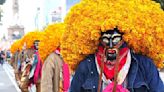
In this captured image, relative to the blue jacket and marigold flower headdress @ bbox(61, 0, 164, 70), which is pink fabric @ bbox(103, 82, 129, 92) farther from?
marigold flower headdress @ bbox(61, 0, 164, 70)

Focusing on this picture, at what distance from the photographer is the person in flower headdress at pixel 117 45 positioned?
387 cm

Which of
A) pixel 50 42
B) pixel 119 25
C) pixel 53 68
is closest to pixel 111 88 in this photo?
pixel 119 25

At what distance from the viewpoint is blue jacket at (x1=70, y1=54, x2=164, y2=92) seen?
12.6 ft

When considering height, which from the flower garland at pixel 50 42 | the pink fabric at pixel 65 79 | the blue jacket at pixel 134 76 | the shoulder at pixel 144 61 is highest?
the shoulder at pixel 144 61

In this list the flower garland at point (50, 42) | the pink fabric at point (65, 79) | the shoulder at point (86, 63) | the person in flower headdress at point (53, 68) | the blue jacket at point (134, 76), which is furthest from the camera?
the flower garland at point (50, 42)

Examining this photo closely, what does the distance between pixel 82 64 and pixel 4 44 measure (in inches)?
3022

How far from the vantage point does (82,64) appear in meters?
4.00

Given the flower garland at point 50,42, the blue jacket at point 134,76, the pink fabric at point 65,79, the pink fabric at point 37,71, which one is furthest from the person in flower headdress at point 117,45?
the pink fabric at point 37,71

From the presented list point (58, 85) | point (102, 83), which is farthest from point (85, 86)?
point (58, 85)

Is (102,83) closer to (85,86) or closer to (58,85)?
(85,86)

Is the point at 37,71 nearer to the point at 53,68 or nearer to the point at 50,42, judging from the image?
the point at 50,42

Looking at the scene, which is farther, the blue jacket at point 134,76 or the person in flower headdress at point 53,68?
the person in flower headdress at point 53,68

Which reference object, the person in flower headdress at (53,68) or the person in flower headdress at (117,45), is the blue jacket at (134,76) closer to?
the person in flower headdress at (117,45)

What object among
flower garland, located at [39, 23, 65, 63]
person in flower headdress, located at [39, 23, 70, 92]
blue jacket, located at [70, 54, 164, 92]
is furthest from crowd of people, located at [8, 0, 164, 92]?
flower garland, located at [39, 23, 65, 63]
